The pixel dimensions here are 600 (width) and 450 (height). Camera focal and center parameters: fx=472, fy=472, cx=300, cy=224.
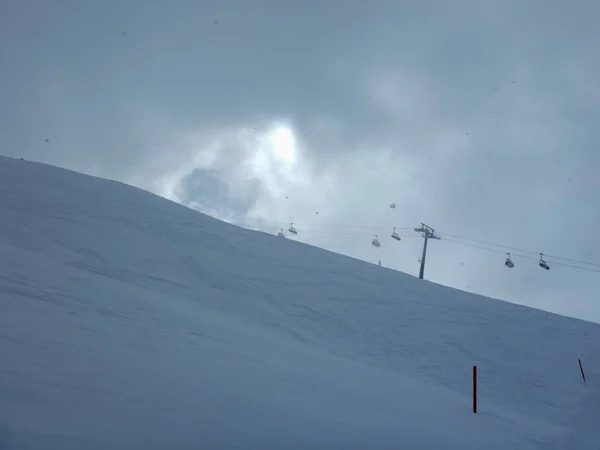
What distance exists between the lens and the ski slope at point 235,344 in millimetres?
4781

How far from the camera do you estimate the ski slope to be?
188 inches

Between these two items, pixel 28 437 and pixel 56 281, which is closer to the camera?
pixel 28 437

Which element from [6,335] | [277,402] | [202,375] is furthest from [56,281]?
[277,402]

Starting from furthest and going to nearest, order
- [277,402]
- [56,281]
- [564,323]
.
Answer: [564,323] → [56,281] → [277,402]

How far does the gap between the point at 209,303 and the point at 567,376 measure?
1111cm

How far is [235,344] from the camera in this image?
9391 millimetres

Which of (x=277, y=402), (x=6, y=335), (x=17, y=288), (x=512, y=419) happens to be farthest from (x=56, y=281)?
(x=512, y=419)

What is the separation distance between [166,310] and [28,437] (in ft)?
22.6

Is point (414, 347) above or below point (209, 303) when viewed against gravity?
above

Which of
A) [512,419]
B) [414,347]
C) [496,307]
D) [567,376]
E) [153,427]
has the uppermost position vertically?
[496,307]

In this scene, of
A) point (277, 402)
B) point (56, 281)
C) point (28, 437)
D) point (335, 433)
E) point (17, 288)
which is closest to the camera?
point (28, 437)

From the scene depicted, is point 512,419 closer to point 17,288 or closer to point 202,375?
point 202,375

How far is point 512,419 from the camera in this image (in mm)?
9898

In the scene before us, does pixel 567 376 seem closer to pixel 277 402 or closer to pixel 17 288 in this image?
pixel 277 402
